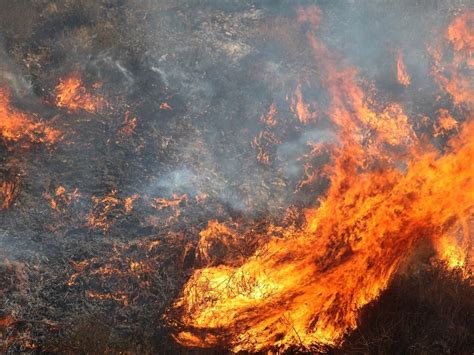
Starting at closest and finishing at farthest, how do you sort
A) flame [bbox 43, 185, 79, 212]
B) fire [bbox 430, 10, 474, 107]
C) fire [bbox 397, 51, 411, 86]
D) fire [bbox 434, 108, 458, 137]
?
flame [bbox 43, 185, 79, 212] < fire [bbox 434, 108, 458, 137] < fire [bbox 430, 10, 474, 107] < fire [bbox 397, 51, 411, 86]

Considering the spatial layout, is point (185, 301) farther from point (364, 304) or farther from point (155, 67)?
point (155, 67)

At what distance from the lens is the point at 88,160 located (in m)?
6.18

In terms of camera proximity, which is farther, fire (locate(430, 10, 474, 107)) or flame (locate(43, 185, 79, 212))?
fire (locate(430, 10, 474, 107))

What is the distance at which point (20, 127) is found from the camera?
6.18 meters

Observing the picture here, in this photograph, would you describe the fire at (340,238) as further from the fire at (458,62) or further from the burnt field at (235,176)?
the fire at (458,62)

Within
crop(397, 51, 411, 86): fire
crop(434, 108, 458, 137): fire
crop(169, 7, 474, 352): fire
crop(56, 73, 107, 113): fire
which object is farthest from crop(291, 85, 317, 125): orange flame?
crop(56, 73, 107, 113): fire

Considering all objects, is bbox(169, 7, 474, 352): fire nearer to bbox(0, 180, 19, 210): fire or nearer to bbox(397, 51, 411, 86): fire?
bbox(397, 51, 411, 86): fire

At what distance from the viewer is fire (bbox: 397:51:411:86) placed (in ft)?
23.1

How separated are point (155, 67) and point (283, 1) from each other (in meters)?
2.86

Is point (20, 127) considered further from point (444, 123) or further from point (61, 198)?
point (444, 123)

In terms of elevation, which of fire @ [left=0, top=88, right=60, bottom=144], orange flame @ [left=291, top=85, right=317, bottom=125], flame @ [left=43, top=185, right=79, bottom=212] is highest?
orange flame @ [left=291, top=85, right=317, bottom=125]

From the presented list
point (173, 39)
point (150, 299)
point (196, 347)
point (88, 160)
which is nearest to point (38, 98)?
point (88, 160)

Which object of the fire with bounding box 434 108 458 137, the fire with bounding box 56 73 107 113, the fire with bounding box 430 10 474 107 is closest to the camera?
the fire with bounding box 56 73 107 113

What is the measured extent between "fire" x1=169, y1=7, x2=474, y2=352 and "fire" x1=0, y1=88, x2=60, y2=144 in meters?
2.93
